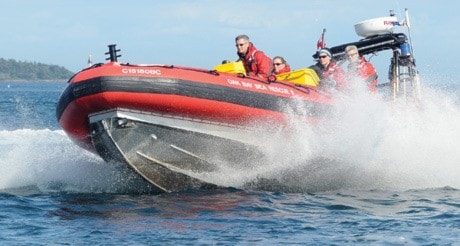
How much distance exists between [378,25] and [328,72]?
1741 mm

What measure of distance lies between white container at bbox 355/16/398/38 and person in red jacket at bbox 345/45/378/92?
113 centimetres

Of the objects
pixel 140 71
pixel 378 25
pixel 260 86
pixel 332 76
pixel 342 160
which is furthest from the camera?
pixel 378 25

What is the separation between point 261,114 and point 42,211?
96.4 inches

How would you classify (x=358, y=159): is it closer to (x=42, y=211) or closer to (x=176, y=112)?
(x=176, y=112)

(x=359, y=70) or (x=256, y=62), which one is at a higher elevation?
(x=256, y=62)

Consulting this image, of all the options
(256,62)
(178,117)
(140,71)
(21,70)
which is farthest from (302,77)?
(21,70)

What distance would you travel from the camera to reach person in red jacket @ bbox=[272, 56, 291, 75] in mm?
10797

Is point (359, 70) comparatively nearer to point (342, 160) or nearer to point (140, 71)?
point (342, 160)

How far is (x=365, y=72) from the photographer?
35.7 ft

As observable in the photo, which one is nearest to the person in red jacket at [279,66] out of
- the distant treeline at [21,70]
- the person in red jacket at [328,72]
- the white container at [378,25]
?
the person in red jacket at [328,72]

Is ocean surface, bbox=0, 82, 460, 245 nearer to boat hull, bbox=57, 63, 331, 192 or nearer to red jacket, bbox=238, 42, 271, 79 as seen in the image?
boat hull, bbox=57, 63, 331, 192

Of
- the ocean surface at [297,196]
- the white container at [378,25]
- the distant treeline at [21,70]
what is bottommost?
the ocean surface at [297,196]

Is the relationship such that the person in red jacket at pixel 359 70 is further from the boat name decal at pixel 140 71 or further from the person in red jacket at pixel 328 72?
the boat name decal at pixel 140 71

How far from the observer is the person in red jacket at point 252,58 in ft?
33.6
